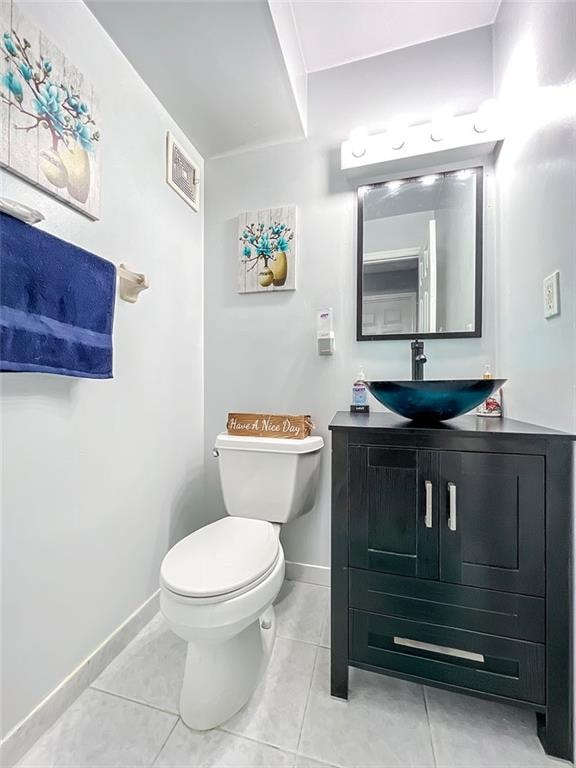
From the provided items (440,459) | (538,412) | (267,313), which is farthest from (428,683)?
(267,313)

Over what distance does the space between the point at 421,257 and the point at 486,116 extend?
57 cm

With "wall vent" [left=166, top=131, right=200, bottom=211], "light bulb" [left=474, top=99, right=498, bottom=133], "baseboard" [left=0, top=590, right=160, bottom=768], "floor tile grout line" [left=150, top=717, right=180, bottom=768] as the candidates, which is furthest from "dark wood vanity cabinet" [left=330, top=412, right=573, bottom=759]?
"wall vent" [left=166, top=131, right=200, bottom=211]

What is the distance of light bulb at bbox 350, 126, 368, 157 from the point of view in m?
1.43

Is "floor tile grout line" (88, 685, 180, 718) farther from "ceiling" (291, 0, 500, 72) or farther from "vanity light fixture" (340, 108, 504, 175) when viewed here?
"ceiling" (291, 0, 500, 72)

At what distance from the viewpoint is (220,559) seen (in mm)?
997

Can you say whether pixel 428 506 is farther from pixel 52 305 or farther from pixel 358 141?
pixel 358 141

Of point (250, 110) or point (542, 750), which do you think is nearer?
point (542, 750)

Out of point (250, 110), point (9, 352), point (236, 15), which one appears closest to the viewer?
point (9, 352)

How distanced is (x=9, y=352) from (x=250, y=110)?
1446 mm

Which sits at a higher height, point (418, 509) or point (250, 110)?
point (250, 110)

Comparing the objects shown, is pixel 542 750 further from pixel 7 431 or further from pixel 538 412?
pixel 7 431

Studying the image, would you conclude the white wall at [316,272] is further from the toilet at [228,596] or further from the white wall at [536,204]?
the toilet at [228,596]

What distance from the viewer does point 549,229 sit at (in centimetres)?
Answer: 97

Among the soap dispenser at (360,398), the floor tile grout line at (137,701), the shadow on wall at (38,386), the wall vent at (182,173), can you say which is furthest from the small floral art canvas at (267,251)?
the floor tile grout line at (137,701)
